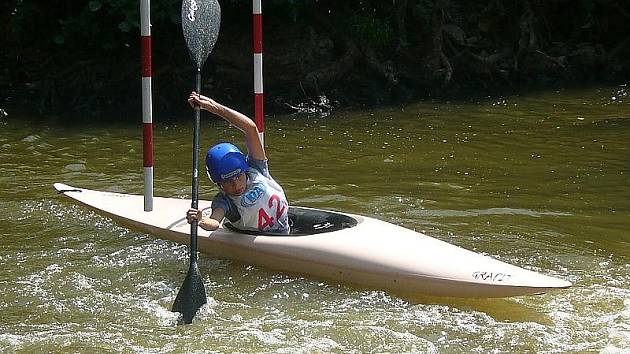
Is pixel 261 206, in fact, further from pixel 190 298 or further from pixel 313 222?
pixel 190 298

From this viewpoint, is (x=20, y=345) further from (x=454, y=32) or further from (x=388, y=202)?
(x=454, y=32)

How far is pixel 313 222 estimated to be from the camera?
494 centimetres

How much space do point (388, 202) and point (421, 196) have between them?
26cm

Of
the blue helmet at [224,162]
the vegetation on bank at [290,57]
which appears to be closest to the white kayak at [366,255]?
the blue helmet at [224,162]

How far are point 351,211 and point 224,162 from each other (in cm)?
149

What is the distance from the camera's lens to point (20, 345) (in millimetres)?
3848

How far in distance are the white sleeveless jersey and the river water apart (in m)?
0.22

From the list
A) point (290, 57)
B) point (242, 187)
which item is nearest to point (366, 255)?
point (242, 187)

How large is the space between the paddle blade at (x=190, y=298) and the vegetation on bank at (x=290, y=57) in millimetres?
5533

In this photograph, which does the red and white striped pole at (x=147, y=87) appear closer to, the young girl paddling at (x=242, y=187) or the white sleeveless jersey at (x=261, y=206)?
the young girl paddling at (x=242, y=187)

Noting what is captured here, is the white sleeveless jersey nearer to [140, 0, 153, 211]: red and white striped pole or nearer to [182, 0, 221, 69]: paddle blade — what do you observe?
[140, 0, 153, 211]: red and white striped pole

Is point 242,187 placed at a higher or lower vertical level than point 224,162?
lower

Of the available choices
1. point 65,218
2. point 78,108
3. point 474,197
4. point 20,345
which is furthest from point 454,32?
point 20,345

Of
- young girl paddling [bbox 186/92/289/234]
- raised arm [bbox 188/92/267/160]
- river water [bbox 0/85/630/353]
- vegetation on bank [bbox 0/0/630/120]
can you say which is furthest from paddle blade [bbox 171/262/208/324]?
vegetation on bank [bbox 0/0/630/120]
